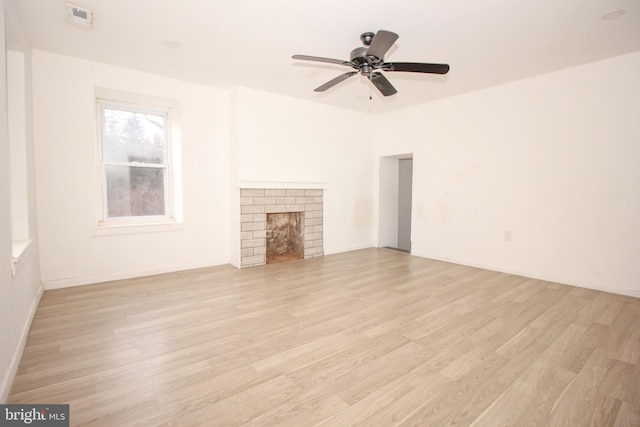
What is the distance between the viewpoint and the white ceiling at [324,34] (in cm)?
252

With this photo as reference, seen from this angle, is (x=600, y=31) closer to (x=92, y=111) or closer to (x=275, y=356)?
(x=275, y=356)

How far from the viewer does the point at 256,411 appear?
1.62 metres

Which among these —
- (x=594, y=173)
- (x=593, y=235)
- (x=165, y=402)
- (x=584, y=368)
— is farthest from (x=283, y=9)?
(x=593, y=235)

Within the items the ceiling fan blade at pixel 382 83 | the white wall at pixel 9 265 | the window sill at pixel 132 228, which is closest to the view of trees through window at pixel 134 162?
the window sill at pixel 132 228

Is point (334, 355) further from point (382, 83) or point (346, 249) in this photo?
point (346, 249)

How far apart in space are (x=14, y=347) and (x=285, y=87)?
Answer: 4020 millimetres

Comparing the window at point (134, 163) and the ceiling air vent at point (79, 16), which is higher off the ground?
the ceiling air vent at point (79, 16)

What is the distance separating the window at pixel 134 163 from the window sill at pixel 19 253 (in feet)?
3.98

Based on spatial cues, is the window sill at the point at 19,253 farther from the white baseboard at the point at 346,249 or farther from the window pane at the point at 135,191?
the white baseboard at the point at 346,249

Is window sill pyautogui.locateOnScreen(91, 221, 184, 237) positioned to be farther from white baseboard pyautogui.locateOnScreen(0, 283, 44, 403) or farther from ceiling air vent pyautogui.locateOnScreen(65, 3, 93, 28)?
ceiling air vent pyautogui.locateOnScreen(65, 3, 93, 28)

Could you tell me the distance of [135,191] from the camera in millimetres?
4172

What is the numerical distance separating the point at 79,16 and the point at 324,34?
84.8 inches

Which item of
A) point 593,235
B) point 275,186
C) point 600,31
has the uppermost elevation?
point 600,31

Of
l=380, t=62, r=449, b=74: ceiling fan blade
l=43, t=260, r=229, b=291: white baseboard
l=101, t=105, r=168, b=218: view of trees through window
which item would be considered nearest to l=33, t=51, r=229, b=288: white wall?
l=43, t=260, r=229, b=291: white baseboard
